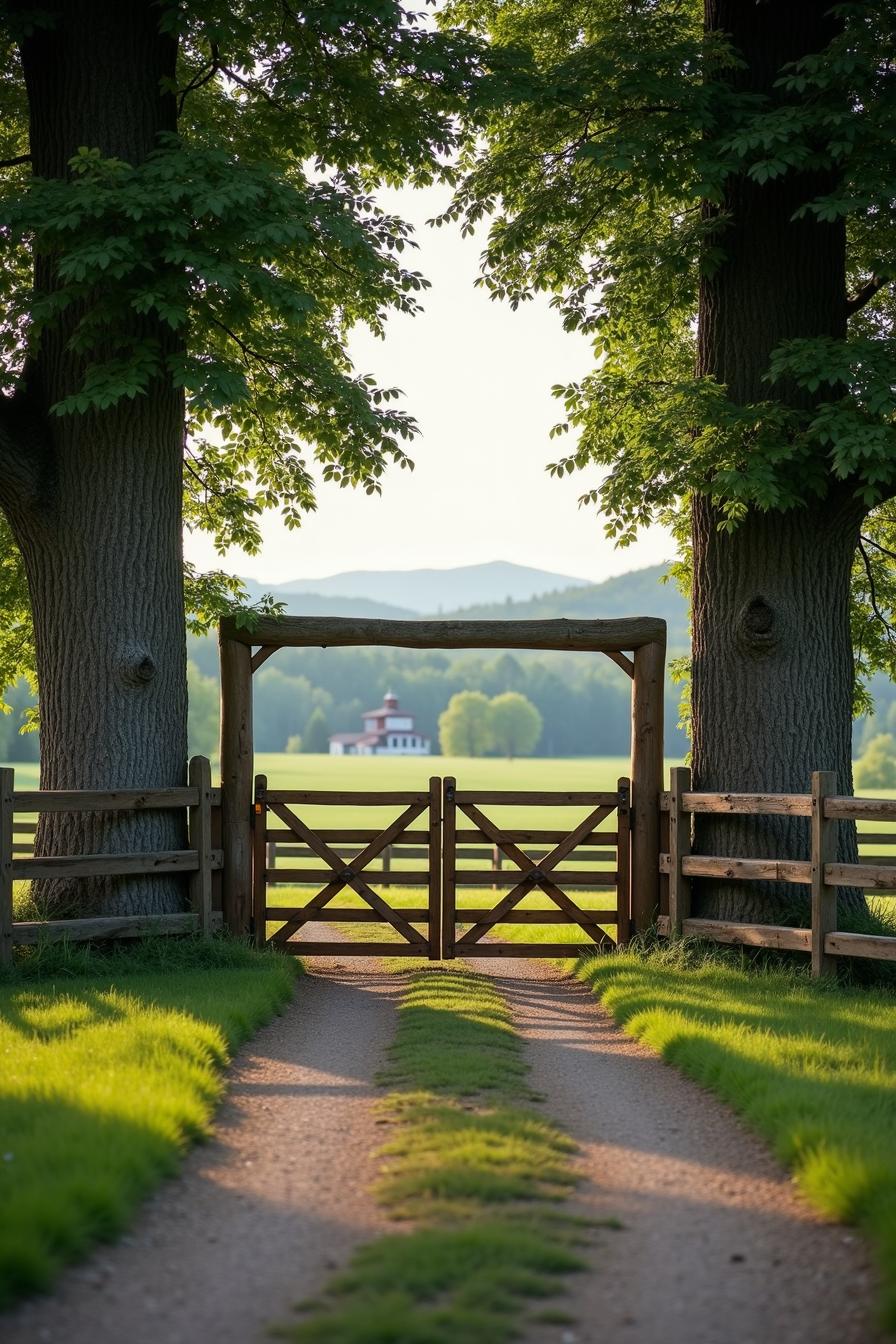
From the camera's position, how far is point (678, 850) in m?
12.4

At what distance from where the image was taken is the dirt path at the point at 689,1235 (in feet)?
14.3

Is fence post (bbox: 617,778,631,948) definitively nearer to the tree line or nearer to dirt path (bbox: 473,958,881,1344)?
dirt path (bbox: 473,958,881,1344)

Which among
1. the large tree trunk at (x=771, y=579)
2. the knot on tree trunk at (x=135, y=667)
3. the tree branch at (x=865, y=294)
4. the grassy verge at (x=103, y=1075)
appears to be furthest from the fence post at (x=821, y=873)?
the knot on tree trunk at (x=135, y=667)

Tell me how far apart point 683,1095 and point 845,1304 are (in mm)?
3146

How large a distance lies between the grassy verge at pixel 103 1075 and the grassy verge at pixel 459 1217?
101 cm

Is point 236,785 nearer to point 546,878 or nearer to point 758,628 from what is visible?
point 546,878

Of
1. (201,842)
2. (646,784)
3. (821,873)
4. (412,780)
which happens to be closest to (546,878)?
(646,784)

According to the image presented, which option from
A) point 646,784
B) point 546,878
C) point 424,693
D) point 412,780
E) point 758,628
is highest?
point 424,693

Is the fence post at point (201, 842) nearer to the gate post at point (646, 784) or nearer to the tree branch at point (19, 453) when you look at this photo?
the tree branch at point (19, 453)

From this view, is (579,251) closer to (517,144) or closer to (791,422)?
(517,144)

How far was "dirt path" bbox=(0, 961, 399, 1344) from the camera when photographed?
4344 millimetres

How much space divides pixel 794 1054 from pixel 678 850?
4.63 m

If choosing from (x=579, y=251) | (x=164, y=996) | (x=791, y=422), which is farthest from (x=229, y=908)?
(x=579, y=251)

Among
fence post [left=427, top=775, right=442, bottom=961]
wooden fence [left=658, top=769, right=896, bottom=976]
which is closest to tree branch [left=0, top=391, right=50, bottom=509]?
fence post [left=427, top=775, right=442, bottom=961]
